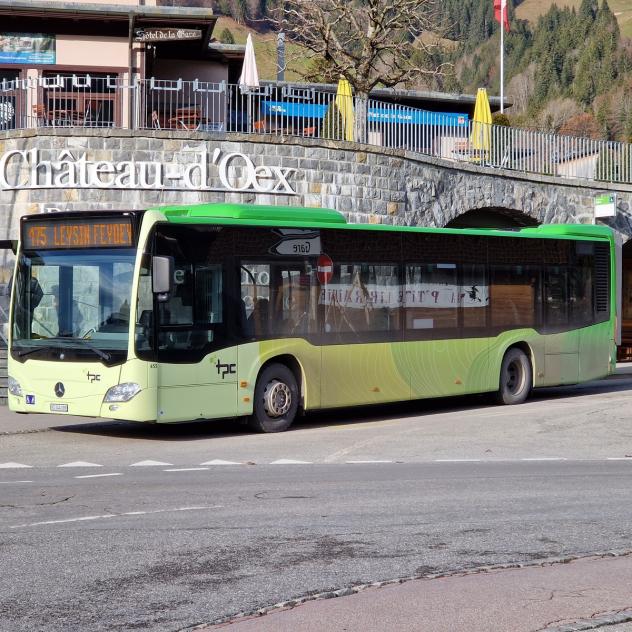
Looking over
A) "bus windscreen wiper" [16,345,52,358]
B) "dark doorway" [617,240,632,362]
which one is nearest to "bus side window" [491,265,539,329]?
"bus windscreen wiper" [16,345,52,358]

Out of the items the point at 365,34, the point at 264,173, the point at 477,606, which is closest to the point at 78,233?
the point at 477,606

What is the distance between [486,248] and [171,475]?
887 cm

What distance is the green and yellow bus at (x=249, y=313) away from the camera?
14.3m

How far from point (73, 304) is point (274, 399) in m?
2.88

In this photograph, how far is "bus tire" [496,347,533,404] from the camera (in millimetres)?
19719

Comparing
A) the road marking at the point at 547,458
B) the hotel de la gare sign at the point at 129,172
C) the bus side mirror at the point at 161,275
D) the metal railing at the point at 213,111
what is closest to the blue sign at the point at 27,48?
the metal railing at the point at 213,111

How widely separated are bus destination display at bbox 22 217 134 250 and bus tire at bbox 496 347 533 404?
759cm

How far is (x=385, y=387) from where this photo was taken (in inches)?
681

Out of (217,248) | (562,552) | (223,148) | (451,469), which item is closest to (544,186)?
(223,148)

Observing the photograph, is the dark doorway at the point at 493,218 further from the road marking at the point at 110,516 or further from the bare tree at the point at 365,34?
the road marking at the point at 110,516

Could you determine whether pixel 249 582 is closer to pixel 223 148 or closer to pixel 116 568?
pixel 116 568

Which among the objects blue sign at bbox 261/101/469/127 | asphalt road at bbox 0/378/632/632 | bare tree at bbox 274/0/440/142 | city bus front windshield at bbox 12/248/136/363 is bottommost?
asphalt road at bbox 0/378/632/632

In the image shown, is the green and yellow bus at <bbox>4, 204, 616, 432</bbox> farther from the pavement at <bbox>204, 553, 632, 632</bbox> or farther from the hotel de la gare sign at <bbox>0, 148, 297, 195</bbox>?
the pavement at <bbox>204, 553, 632, 632</bbox>

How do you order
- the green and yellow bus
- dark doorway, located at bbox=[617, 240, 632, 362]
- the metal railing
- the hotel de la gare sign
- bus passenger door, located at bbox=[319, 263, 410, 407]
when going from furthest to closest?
dark doorway, located at bbox=[617, 240, 632, 362]
the metal railing
the hotel de la gare sign
bus passenger door, located at bbox=[319, 263, 410, 407]
the green and yellow bus
